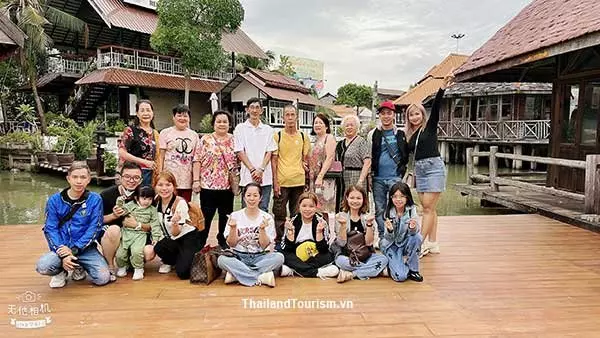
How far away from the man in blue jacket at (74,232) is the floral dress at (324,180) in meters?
1.83

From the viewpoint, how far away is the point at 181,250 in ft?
11.3

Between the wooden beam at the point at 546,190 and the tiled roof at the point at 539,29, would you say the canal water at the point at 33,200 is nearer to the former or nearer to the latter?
the wooden beam at the point at 546,190

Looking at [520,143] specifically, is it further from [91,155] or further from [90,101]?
[90,101]

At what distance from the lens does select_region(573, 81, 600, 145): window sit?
6.89 m

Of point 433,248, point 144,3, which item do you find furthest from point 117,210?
point 144,3

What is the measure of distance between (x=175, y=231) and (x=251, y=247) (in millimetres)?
598

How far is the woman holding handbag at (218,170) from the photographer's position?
12.5 feet

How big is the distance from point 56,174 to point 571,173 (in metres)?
14.2

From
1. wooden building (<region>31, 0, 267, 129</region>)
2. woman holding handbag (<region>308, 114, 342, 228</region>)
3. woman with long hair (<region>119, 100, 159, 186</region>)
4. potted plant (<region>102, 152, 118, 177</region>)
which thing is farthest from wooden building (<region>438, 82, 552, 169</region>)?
woman with long hair (<region>119, 100, 159, 186</region>)

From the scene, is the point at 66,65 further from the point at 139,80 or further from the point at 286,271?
the point at 286,271

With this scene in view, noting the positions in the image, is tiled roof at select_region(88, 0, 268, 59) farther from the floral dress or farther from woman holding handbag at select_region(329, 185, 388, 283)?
woman holding handbag at select_region(329, 185, 388, 283)

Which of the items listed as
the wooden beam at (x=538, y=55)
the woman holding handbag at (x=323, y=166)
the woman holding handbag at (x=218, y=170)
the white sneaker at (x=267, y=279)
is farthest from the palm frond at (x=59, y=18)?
the white sneaker at (x=267, y=279)

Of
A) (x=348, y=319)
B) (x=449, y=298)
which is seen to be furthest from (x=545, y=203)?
(x=348, y=319)

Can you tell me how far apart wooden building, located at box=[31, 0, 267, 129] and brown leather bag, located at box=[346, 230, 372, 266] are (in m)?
16.9
